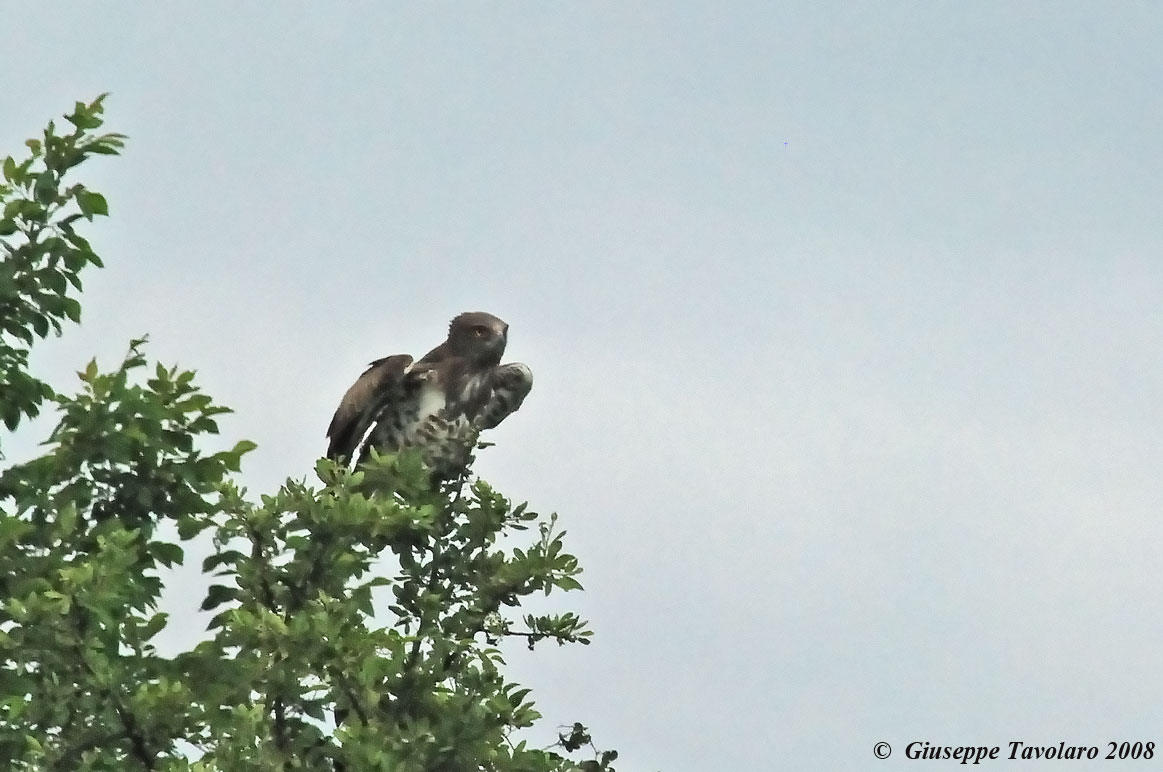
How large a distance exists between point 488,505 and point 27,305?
2.92 meters

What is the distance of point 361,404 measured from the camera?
41.9ft

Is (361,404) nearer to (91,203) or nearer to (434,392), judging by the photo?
(434,392)

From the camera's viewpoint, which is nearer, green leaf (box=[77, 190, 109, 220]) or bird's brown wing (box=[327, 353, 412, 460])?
green leaf (box=[77, 190, 109, 220])

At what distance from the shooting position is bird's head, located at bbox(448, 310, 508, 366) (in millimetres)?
12953

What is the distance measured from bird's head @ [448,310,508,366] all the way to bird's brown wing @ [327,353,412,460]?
44 cm

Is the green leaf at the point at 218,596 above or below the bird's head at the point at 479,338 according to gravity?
below

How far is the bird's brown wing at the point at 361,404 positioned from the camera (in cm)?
1277

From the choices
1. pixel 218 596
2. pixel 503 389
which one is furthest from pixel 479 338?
pixel 218 596

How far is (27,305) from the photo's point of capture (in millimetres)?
10211

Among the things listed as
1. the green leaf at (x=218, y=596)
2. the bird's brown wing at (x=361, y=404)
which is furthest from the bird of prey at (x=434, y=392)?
the green leaf at (x=218, y=596)

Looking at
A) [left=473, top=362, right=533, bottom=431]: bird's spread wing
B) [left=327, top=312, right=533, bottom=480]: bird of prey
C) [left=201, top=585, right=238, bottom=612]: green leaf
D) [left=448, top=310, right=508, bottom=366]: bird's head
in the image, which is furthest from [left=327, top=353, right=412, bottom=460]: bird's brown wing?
[left=201, top=585, right=238, bottom=612]: green leaf

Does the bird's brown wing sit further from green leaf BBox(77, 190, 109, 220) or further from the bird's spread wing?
green leaf BBox(77, 190, 109, 220)

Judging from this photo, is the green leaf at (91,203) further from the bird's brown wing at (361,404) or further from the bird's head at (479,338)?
the bird's head at (479,338)

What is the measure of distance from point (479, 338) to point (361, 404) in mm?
978
